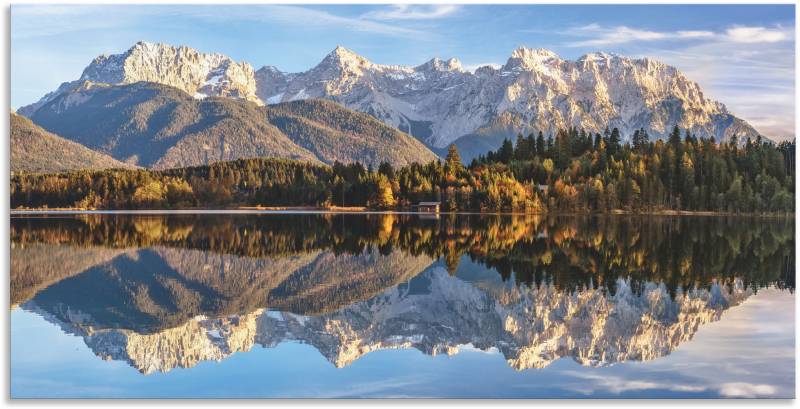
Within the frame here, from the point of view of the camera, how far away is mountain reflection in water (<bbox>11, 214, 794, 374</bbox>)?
106ft

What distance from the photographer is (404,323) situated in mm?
37125

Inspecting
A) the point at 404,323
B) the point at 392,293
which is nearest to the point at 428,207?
the point at 392,293

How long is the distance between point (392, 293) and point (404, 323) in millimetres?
8500

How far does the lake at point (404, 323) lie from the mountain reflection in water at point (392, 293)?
16 cm

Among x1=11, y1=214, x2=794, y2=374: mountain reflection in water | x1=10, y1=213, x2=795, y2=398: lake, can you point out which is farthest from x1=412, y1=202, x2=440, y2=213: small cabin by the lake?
x1=10, y1=213, x2=795, y2=398: lake

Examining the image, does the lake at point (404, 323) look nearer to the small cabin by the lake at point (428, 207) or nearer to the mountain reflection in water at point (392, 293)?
the mountain reflection in water at point (392, 293)

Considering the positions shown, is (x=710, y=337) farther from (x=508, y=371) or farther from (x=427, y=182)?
(x=427, y=182)

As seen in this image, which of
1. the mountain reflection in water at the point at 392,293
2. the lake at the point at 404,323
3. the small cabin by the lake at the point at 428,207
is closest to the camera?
the lake at the point at 404,323

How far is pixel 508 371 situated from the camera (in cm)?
2791

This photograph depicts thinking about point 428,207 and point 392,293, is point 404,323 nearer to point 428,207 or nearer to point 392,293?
point 392,293

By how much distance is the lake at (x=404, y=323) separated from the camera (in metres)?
26.6

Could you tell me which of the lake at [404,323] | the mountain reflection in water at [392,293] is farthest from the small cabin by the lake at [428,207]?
the lake at [404,323]

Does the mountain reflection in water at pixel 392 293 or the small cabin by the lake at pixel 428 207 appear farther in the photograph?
the small cabin by the lake at pixel 428 207

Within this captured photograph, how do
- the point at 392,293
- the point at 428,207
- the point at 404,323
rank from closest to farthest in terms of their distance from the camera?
1. the point at 404,323
2. the point at 392,293
3. the point at 428,207
